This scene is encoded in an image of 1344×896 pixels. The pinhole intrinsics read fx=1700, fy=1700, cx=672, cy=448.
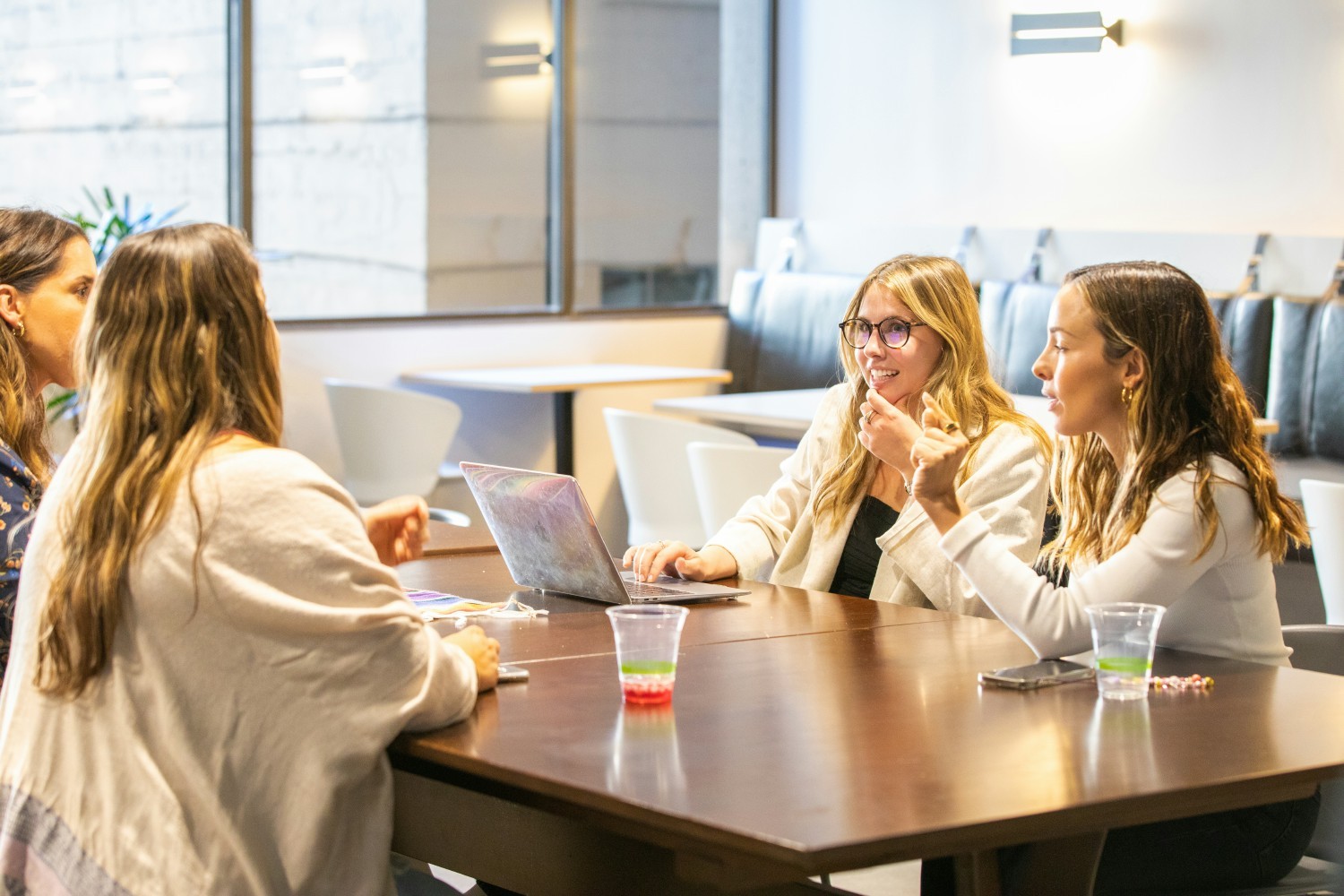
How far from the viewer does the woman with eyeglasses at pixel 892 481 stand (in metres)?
2.81

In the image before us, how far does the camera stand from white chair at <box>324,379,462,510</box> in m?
5.98

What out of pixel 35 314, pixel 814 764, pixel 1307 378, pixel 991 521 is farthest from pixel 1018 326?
pixel 814 764

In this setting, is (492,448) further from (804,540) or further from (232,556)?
(232,556)

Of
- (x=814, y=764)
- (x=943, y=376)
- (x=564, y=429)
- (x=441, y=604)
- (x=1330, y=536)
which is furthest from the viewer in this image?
(x=564, y=429)

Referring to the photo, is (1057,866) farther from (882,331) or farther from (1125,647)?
(882,331)

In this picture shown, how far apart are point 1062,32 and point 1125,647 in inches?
198

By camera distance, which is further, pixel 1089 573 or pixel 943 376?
pixel 943 376

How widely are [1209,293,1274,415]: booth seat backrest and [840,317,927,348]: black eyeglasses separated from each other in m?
2.90

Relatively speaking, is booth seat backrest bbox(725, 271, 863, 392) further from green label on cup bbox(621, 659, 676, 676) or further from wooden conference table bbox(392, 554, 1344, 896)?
green label on cup bbox(621, 659, 676, 676)

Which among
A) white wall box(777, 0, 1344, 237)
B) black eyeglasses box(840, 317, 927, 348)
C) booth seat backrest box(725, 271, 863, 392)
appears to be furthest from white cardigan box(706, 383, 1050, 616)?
booth seat backrest box(725, 271, 863, 392)

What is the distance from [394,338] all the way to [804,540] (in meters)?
3.85

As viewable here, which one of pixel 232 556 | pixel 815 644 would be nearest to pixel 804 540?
pixel 815 644

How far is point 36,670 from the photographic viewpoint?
5.72 ft

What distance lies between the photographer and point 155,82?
620cm
